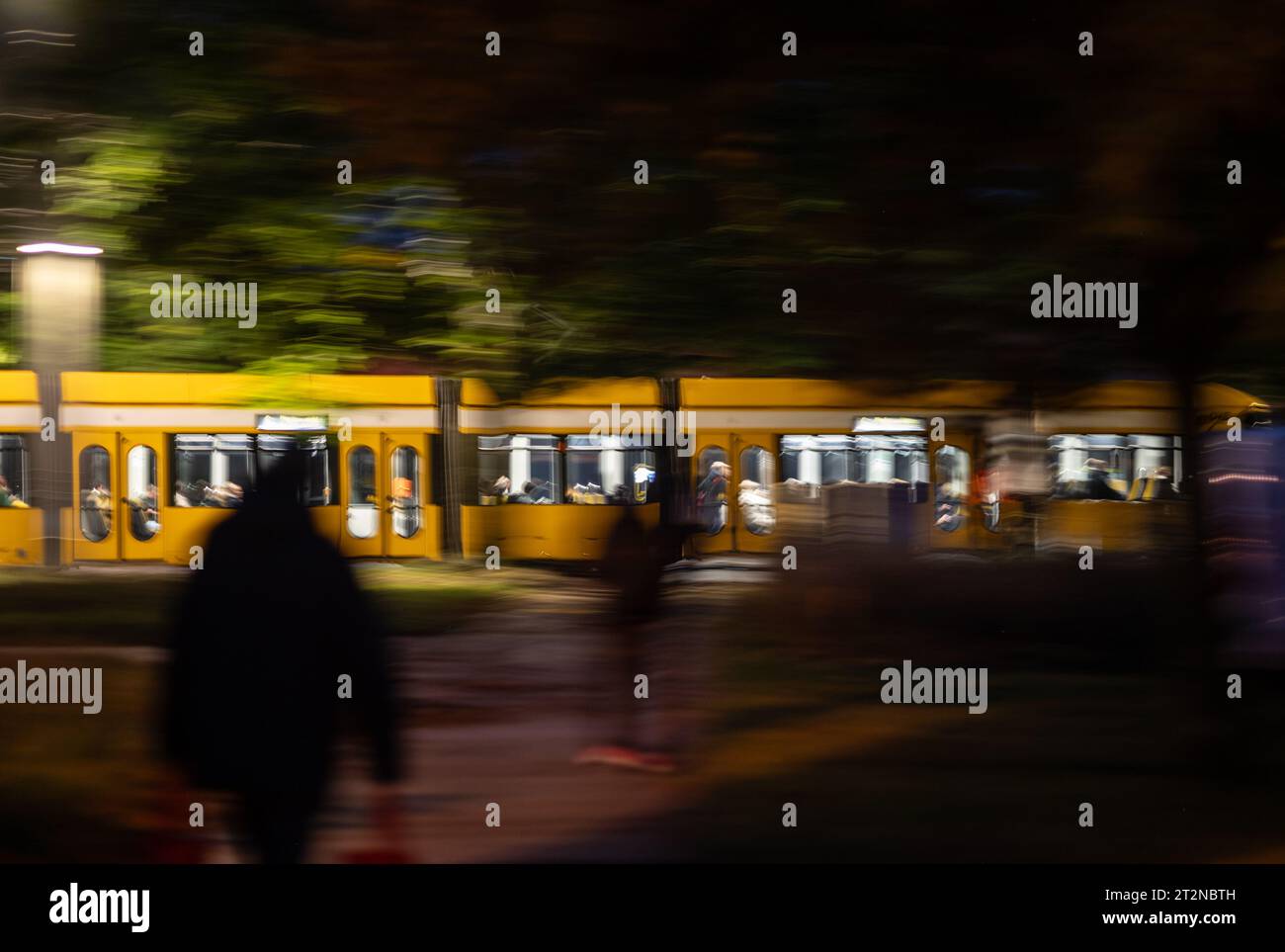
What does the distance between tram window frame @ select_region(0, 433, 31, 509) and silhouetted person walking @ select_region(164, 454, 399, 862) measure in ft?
17.5

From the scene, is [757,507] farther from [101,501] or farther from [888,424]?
[101,501]

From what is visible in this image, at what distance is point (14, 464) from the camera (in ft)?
27.9

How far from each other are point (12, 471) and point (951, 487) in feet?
20.5

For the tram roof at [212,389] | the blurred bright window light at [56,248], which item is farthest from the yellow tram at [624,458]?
the blurred bright window light at [56,248]

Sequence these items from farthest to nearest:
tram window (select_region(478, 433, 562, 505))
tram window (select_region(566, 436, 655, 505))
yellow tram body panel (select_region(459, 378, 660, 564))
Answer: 1. tram window (select_region(478, 433, 562, 505))
2. tram window (select_region(566, 436, 655, 505))
3. yellow tram body panel (select_region(459, 378, 660, 564))

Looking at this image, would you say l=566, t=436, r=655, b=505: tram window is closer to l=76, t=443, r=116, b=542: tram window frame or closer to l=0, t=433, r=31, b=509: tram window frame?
l=76, t=443, r=116, b=542: tram window frame

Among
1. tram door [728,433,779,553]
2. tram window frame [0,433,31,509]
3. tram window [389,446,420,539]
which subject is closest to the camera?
tram window frame [0,433,31,509]

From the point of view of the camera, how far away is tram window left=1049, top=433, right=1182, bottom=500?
251 inches

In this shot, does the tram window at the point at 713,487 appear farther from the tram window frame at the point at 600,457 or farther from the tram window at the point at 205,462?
the tram window at the point at 205,462

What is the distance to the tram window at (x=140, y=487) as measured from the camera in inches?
318

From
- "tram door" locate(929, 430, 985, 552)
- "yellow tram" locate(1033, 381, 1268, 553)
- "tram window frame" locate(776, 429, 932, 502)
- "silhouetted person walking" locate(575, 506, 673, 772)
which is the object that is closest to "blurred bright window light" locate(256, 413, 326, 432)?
"silhouetted person walking" locate(575, 506, 673, 772)

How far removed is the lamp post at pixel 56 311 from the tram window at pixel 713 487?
4.05 m

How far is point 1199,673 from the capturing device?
20.9 ft

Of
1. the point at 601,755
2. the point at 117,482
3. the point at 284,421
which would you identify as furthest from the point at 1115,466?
the point at 117,482
